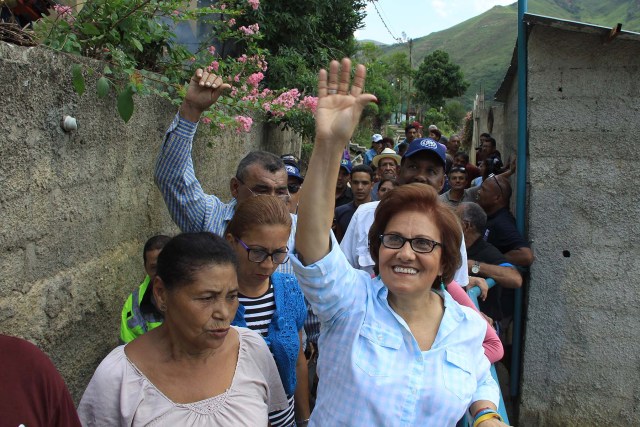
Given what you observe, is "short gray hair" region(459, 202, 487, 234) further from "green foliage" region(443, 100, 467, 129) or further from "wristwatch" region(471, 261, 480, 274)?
"green foliage" region(443, 100, 467, 129)

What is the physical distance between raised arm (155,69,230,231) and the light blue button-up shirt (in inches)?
51.7

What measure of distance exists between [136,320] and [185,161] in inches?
33.5

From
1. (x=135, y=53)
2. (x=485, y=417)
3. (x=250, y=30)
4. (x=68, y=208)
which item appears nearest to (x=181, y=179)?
(x=68, y=208)

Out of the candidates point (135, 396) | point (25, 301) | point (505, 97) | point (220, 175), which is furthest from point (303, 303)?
point (505, 97)

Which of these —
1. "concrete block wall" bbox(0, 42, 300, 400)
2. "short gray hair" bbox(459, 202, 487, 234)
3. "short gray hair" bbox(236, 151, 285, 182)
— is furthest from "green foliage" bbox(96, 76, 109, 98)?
"short gray hair" bbox(459, 202, 487, 234)

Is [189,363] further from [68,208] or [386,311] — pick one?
[68,208]

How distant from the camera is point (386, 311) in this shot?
71.9 inches

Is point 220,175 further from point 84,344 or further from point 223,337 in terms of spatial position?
point 223,337

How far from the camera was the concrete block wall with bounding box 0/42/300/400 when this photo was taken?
225cm

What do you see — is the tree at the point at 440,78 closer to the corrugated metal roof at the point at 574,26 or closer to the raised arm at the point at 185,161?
the corrugated metal roof at the point at 574,26

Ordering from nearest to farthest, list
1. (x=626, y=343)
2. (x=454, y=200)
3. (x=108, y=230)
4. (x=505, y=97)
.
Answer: (x=108, y=230), (x=626, y=343), (x=454, y=200), (x=505, y=97)

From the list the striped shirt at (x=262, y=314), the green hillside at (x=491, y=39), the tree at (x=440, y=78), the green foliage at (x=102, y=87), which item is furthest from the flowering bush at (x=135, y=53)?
the green hillside at (x=491, y=39)

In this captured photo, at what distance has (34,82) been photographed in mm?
2359

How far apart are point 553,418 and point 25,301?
3618 mm
